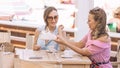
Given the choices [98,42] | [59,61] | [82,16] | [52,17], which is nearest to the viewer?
[59,61]

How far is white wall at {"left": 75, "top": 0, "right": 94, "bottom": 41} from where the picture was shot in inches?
208

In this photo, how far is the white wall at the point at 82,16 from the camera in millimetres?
5291

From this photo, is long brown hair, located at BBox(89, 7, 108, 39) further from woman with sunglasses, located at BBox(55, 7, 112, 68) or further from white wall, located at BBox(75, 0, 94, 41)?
white wall, located at BBox(75, 0, 94, 41)

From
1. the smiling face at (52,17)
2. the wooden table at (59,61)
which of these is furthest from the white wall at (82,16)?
the wooden table at (59,61)

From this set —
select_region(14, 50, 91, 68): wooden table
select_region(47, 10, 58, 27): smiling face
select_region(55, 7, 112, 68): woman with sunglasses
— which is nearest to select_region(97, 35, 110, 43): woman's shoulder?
select_region(55, 7, 112, 68): woman with sunglasses

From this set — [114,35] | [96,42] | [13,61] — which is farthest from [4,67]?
[114,35]

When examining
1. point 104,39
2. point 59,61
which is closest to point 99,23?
point 104,39

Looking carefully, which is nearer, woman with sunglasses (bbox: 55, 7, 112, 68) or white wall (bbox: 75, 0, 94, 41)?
woman with sunglasses (bbox: 55, 7, 112, 68)

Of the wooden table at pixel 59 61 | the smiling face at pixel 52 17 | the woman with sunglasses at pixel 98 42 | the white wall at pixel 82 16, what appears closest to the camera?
the wooden table at pixel 59 61

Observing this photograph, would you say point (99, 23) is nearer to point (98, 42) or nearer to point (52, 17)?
point (98, 42)

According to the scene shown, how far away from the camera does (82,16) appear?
5359 millimetres

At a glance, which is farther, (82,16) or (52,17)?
(82,16)

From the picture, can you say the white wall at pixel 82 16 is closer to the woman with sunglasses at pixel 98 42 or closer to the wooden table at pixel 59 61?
the woman with sunglasses at pixel 98 42

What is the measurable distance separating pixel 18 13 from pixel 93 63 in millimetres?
3423
